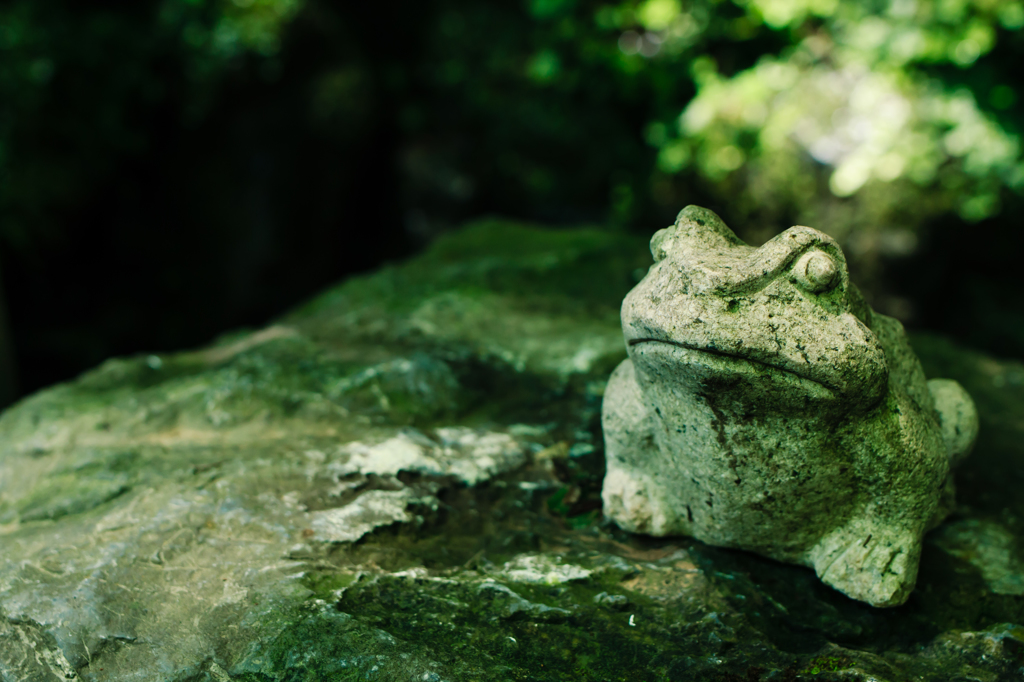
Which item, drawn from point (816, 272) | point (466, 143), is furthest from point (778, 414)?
point (466, 143)

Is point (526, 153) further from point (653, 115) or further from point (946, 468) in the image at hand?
point (946, 468)

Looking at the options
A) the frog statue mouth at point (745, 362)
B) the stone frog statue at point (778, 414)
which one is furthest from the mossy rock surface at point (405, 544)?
the frog statue mouth at point (745, 362)

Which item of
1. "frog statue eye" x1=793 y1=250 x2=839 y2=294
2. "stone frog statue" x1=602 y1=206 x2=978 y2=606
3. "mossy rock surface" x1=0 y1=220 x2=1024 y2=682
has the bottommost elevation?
"mossy rock surface" x1=0 y1=220 x2=1024 y2=682

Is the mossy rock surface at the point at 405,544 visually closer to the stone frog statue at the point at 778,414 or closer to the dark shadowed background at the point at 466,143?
the stone frog statue at the point at 778,414

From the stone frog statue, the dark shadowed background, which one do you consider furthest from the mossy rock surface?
the dark shadowed background

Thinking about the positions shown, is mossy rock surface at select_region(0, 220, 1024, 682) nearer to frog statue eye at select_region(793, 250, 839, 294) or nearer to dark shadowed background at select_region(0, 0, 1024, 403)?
frog statue eye at select_region(793, 250, 839, 294)

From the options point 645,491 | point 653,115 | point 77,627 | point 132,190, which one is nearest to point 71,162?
point 132,190

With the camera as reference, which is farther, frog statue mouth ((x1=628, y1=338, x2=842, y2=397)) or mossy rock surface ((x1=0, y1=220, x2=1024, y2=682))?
mossy rock surface ((x1=0, y1=220, x2=1024, y2=682))
